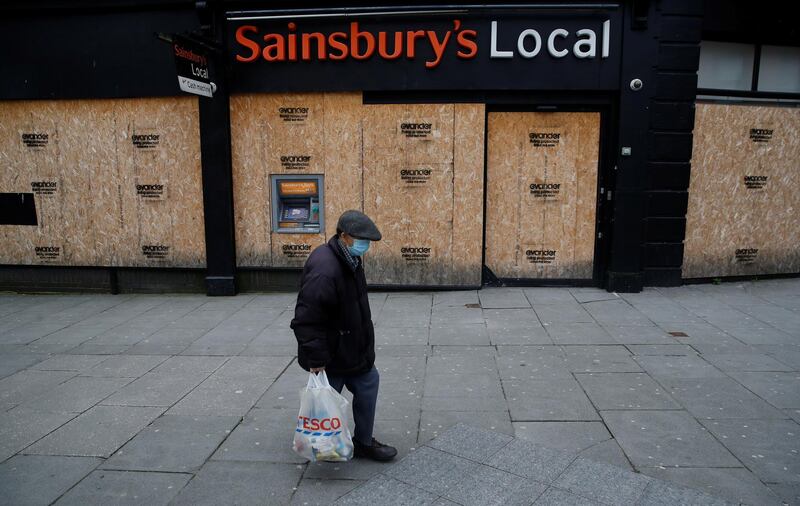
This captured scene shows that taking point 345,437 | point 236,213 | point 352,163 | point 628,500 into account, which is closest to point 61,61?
→ point 236,213

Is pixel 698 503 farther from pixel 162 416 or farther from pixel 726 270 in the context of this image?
pixel 726 270

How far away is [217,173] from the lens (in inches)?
359

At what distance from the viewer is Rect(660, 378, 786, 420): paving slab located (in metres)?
4.69

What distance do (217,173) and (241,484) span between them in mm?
6406

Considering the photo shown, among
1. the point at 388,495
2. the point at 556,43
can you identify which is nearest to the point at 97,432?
the point at 388,495

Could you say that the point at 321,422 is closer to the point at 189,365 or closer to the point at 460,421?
the point at 460,421

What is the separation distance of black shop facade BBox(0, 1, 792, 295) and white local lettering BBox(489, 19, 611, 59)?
0.10ft

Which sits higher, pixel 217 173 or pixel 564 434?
pixel 217 173

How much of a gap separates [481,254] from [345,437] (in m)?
5.89

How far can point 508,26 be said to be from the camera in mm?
8656

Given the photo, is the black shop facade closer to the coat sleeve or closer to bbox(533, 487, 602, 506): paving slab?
the coat sleeve

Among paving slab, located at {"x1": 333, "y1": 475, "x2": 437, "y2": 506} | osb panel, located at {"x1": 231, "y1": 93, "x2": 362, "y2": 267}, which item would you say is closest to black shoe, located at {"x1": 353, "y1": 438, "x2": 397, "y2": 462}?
paving slab, located at {"x1": 333, "y1": 475, "x2": 437, "y2": 506}

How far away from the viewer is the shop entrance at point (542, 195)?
9.08 meters

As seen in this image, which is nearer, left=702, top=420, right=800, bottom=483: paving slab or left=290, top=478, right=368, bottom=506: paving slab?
left=290, top=478, right=368, bottom=506: paving slab
